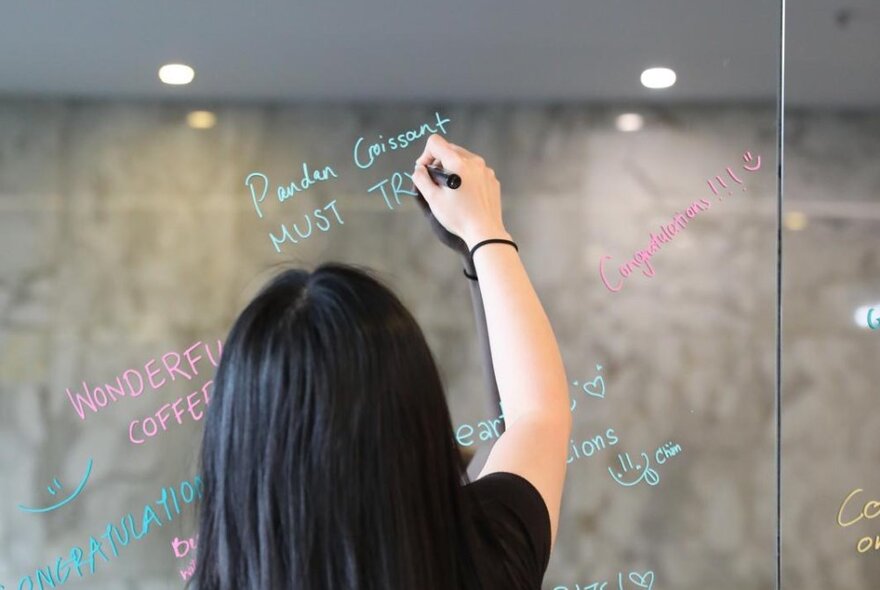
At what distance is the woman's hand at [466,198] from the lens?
80cm

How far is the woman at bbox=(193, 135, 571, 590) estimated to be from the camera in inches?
22.8

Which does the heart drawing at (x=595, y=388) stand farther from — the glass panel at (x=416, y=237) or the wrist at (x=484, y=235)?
the wrist at (x=484, y=235)

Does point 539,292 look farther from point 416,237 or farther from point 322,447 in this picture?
point 322,447

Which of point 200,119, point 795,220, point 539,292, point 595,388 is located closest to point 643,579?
point 595,388

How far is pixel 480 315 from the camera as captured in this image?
1.14 m

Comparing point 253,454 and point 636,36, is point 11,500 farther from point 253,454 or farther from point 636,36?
point 636,36

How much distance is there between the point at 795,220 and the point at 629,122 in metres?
0.25

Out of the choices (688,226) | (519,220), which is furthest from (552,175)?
(688,226)

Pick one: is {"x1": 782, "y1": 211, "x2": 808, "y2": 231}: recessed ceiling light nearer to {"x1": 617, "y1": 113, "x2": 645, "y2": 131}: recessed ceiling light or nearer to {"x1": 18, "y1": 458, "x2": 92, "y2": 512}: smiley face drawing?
{"x1": 617, "y1": 113, "x2": 645, "y2": 131}: recessed ceiling light

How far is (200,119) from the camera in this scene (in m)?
1.22

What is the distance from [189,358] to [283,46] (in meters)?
0.39

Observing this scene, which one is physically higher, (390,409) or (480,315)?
(480,315)

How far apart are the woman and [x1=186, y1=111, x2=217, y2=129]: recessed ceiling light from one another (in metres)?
0.66

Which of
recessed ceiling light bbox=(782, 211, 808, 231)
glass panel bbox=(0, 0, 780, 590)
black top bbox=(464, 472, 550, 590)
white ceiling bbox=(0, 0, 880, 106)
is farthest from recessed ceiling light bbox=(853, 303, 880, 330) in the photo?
black top bbox=(464, 472, 550, 590)
